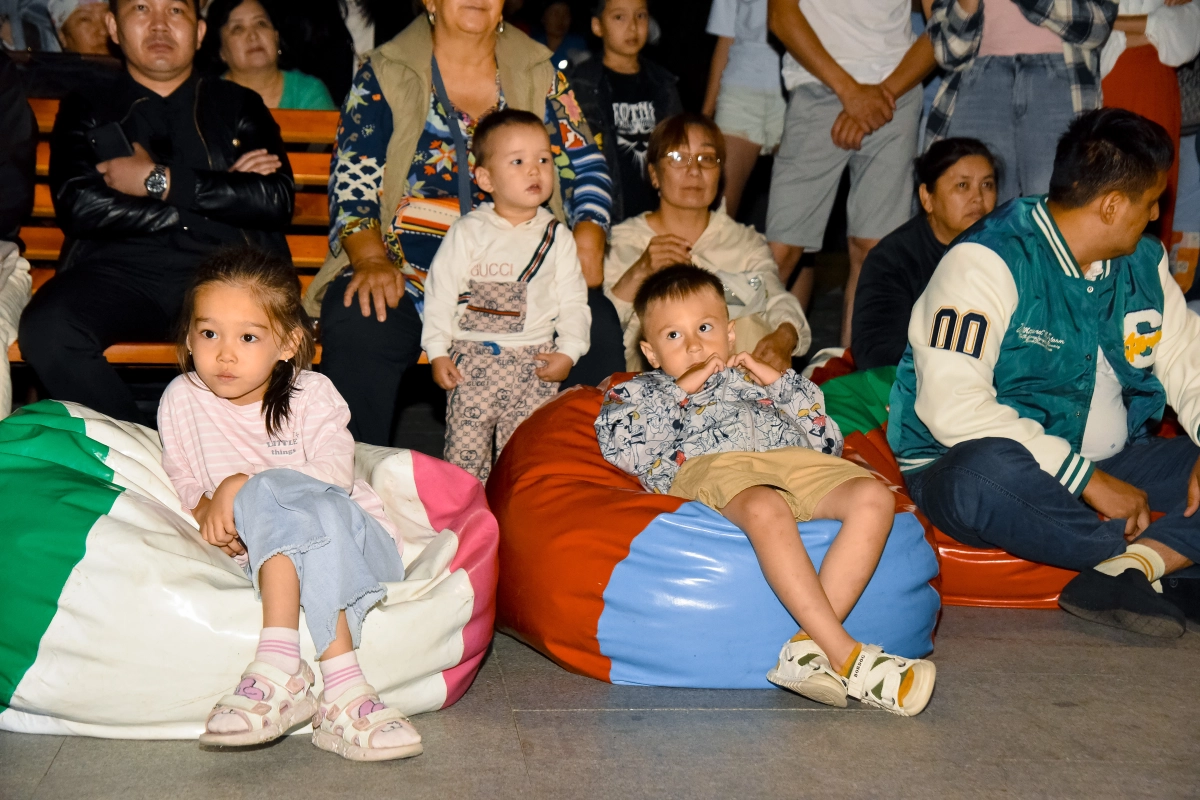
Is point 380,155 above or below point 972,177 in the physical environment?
below

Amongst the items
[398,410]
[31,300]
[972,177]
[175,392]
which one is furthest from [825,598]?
[398,410]

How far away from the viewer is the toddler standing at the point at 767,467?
2.48 meters

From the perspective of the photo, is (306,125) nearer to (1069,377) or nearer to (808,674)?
(1069,377)

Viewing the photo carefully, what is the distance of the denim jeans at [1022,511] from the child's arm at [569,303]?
99 cm

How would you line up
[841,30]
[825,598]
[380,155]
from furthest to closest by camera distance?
[841,30], [380,155], [825,598]

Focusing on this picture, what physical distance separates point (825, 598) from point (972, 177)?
1840mm

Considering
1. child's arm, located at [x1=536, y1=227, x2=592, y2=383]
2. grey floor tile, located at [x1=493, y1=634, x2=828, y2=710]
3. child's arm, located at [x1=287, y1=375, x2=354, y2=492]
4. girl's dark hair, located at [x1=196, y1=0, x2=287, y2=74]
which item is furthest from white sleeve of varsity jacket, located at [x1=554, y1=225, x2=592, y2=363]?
girl's dark hair, located at [x1=196, y1=0, x2=287, y2=74]

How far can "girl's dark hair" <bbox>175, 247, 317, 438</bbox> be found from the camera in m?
2.57

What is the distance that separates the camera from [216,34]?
492 cm

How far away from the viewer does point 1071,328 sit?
3.13 metres

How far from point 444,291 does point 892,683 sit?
5.31 ft

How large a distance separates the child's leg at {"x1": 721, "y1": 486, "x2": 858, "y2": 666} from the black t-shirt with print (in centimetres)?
234

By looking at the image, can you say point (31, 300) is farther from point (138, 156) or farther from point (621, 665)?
point (621, 665)

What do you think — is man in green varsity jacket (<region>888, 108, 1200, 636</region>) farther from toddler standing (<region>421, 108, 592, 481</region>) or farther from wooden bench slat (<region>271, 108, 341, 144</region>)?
wooden bench slat (<region>271, 108, 341, 144</region>)
